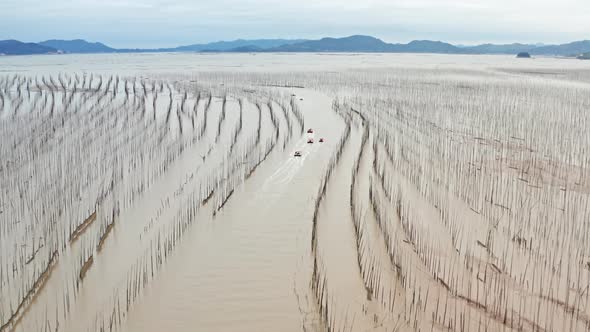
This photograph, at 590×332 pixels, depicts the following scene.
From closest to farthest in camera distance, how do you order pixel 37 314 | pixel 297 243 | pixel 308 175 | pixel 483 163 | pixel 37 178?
pixel 37 314
pixel 297 243
pixel 37 178
pixel 308 175
pixel 483 163

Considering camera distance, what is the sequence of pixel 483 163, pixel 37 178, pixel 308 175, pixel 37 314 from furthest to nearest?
pixel 483 163
pixel 308 175
pixel 37 178
pixel 37 314

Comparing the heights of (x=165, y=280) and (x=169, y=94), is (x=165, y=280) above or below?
below

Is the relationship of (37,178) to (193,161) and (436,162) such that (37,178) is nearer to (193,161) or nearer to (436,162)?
(193,161)

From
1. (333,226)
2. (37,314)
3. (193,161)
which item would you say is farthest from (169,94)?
(37,314)

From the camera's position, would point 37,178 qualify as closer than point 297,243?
No

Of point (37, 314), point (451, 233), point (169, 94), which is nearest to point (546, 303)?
point (451, 233)

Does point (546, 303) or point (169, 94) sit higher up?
point (169, 94)

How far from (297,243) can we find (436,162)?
4178 mm

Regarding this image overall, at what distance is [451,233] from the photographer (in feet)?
18.5

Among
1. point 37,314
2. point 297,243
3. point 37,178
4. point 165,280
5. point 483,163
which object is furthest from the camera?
point 483,163

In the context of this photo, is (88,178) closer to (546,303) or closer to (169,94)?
(546,303)

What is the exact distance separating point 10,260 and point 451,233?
186 inches

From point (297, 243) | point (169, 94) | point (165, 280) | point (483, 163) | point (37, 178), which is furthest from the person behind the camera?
point (169, 94)

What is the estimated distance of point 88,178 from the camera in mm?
7418
